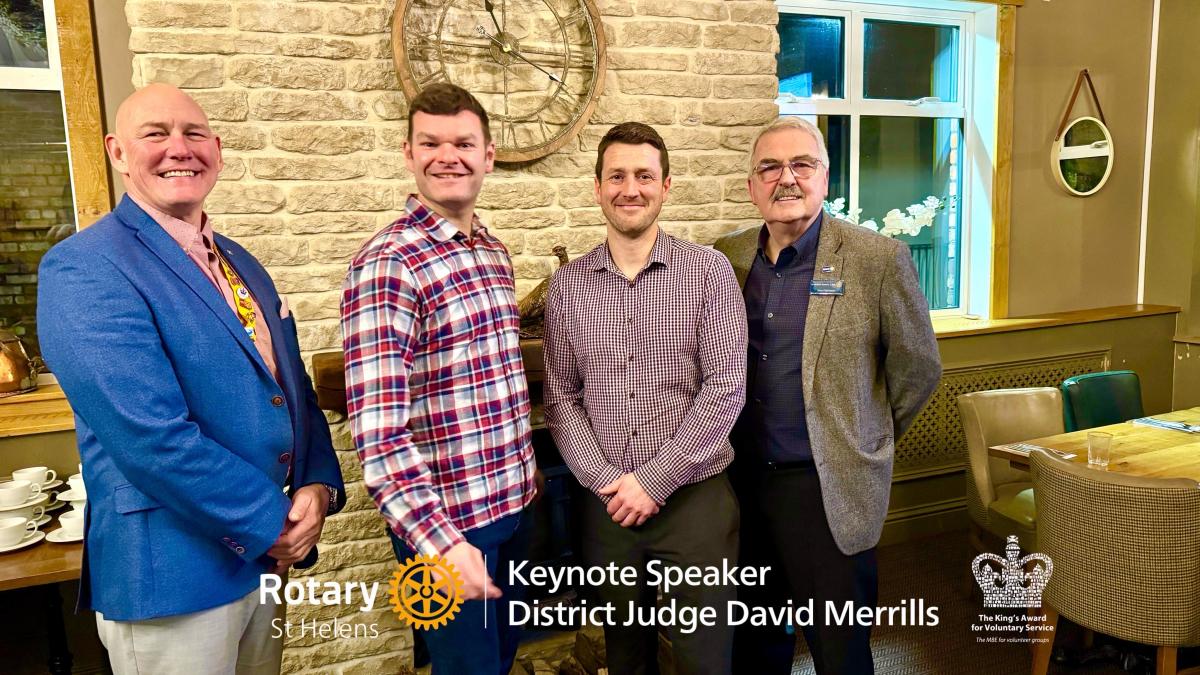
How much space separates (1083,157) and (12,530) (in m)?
5.08

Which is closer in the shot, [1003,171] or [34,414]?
[34,414]

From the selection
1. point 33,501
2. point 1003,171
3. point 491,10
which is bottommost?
point 33,501

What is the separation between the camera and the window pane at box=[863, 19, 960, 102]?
3936 millimetres

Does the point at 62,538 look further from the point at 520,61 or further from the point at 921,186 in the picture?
the point at 921,186

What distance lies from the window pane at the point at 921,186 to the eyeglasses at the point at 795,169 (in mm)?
2241

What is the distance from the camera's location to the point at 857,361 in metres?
1.91

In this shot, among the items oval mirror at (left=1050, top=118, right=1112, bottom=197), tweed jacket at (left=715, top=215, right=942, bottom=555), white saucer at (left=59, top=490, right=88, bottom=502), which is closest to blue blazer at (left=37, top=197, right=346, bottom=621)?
white saucer at (left=59, top=490, right=88, bottom=502)

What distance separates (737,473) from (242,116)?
1850 mm

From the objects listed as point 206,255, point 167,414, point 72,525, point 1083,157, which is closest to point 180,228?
point 206,255

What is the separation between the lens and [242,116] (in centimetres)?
230

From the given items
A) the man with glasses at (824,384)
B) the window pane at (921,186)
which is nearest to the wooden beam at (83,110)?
the man with glasses at (824,384)

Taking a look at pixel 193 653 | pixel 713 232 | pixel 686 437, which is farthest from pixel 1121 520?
pixel 193 653

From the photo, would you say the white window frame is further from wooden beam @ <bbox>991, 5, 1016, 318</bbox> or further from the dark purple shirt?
the dark purple shirt

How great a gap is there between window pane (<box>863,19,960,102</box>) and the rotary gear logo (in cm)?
350
